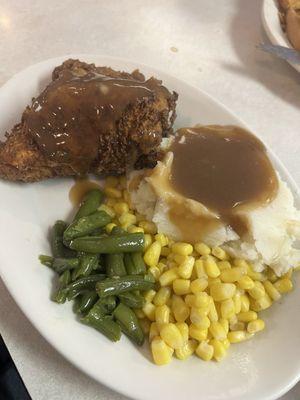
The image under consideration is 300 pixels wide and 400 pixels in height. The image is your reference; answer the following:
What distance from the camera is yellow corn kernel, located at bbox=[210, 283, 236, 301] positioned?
2.61 metres

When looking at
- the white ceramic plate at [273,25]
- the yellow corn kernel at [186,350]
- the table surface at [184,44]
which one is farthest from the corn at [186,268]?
the white ceramic plate at [273,25]

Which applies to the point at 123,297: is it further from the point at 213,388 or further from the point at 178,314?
the point at 213,388

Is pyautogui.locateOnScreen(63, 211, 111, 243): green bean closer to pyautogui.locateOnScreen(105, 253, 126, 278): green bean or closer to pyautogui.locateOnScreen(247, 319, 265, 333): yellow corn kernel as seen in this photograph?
pyautogui.locateOnScreen(105, 253, 126, 278): green bean

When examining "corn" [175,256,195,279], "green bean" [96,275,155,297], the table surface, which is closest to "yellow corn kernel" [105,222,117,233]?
"green bean" [96,275,155,297]

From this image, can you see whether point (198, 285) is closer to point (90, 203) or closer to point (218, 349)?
point (218, 349)

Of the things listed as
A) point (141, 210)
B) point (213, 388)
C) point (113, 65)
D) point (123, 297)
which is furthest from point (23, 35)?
point (213, 388)

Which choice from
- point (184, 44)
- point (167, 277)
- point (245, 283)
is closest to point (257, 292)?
point (245, 283)

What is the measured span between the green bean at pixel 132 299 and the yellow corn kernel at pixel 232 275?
0.50 metres

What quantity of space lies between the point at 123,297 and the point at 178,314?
34cm

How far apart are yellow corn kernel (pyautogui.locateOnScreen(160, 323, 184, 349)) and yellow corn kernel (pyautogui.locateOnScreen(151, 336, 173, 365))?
0.03 meters

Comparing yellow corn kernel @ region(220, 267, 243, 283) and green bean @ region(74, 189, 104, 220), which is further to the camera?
green bean @ region(74, 189, 104, 220)

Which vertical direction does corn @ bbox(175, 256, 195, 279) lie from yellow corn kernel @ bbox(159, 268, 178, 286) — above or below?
above

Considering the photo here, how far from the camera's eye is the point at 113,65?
133 inches

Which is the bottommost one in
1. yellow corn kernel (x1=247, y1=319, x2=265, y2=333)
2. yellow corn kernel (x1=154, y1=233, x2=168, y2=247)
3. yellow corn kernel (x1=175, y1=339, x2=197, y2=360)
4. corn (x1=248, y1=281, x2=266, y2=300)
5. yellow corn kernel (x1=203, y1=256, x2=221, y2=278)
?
yellow corn kernel (x1=175, y1=339, x2=197, y2=360)
